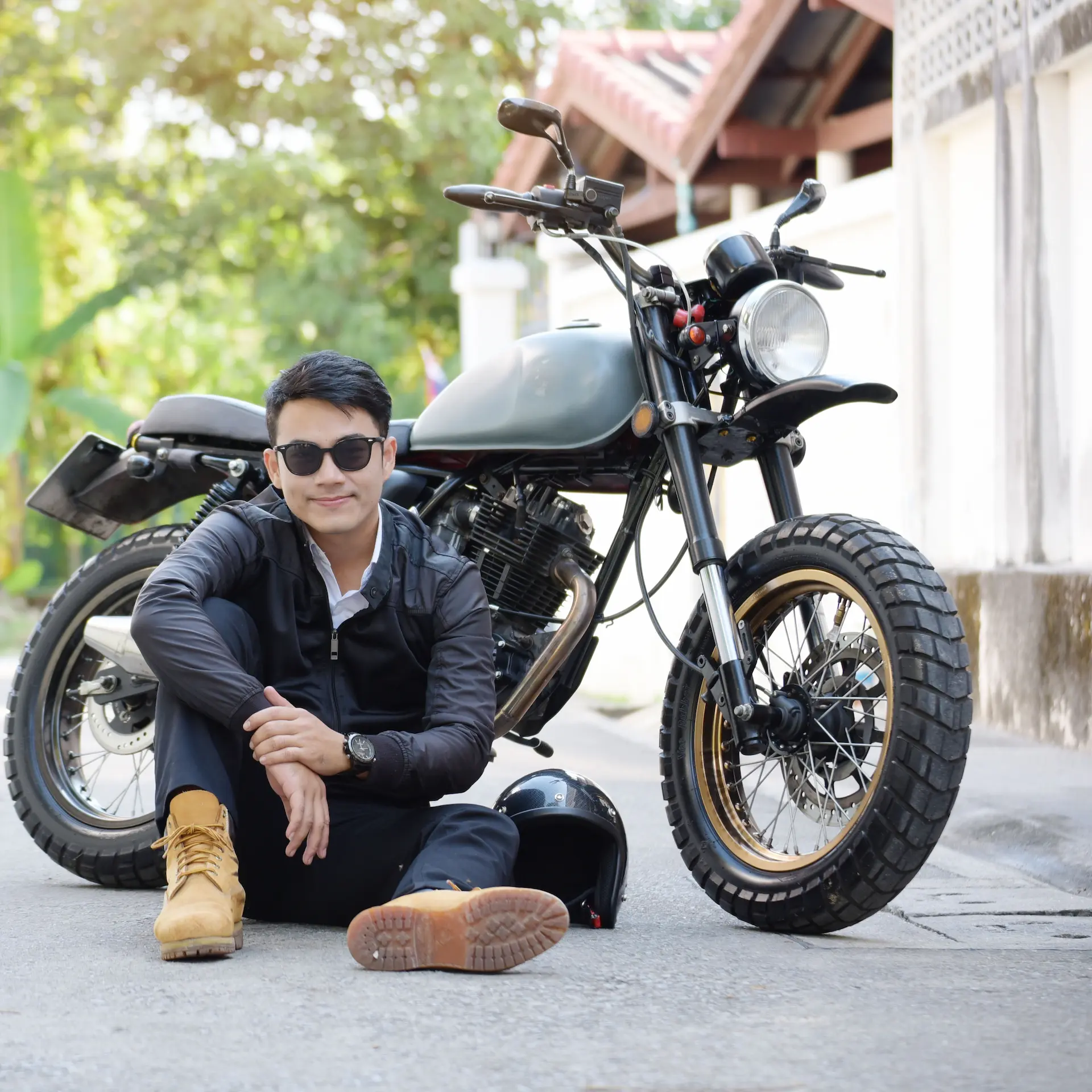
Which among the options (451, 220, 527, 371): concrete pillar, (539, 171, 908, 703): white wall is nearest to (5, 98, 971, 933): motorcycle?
(539, 171, 908, 703): white wall

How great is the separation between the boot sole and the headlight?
1545mm

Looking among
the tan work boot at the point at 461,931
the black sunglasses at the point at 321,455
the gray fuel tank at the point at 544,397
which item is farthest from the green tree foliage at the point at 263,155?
the tan work boot at the point at 461,931

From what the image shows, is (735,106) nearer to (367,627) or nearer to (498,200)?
(498,200)

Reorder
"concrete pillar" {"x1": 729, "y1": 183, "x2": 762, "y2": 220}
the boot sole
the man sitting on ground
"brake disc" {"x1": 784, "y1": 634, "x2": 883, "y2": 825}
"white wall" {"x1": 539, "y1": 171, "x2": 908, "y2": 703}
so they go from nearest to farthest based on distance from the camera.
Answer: the boot sole, the man sitting on ground, "brake disc" {"x1": 784, "y1": 634, "x2": 883, "y2": 825}, "white wall" {"x1": 539, "y1": 171, "x2": 908, "y2": 703}, "concrete pillar" {"x1": 729, "y1": 183, "x2": 762, "y2": 220}

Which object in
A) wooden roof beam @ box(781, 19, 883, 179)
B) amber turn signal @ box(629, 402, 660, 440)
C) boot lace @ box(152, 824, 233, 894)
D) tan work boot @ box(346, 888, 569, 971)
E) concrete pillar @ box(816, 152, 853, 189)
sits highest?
wooden roof beam @ box(781, 19, 883, 179)

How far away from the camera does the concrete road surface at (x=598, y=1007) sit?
8.09 feet

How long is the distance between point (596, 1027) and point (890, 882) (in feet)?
2.86

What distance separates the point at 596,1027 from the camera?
272cm

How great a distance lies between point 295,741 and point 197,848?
0.87 feet

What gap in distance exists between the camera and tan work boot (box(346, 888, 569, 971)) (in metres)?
3.04

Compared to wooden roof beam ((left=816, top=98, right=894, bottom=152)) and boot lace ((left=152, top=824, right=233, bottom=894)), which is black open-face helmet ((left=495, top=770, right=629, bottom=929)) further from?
wooden roof beam ((left=816, top=98, right=894, bottom=152))

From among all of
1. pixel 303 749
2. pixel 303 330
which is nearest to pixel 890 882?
pixel 303 749

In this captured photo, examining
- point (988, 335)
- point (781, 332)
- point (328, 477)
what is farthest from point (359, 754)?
point (988, 335)

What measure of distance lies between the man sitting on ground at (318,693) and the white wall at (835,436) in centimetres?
423
